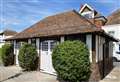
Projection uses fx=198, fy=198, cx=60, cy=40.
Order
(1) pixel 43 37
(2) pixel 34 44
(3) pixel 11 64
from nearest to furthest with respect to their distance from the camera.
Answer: (1) pixel 43 37 < (2) pixel 34 44 < (3) pixel 11 64

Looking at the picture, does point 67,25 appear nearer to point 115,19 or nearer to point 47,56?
point 47,56

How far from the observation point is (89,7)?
28.6m

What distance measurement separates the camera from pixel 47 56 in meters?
14.5

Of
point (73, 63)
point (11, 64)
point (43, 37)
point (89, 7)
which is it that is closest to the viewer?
point (73, 63)

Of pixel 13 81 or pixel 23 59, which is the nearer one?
pixel 13 81

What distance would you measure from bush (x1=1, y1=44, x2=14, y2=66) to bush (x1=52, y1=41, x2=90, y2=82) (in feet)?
29.9

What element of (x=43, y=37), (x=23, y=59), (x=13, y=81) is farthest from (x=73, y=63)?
(x=23, y=59)

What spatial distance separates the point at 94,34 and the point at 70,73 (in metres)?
2.70

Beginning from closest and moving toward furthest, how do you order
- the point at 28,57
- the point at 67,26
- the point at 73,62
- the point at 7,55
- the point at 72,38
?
the point at 73,62
the point at 72,38
the point at 67,26
the point at 28,57
the point at 7,55

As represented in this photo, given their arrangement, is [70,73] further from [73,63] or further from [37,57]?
[37,57]

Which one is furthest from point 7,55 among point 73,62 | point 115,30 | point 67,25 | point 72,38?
point 115,30

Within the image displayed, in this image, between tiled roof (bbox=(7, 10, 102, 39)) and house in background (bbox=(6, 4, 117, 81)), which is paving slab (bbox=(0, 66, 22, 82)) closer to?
house in background (bbox=(6, 4, 117, 81))

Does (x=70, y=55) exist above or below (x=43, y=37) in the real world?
below

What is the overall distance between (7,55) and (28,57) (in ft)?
15.9
